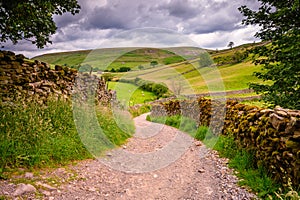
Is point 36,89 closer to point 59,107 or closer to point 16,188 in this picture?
point 59,107

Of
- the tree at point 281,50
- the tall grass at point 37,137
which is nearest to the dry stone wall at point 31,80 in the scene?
the tall grass at point 37,137

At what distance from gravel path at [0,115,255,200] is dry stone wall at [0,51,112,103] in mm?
3554

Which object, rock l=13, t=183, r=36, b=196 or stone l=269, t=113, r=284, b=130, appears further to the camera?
stone l=269, t=113, r=284, b=130

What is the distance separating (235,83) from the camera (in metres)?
69.1

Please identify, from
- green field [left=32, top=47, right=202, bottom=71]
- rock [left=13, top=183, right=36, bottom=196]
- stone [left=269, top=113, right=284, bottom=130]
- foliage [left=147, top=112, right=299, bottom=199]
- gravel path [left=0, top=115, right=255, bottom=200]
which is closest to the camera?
rock [left=13, top=183, right=36, bottom=196]

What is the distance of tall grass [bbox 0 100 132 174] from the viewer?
5320 millimetres

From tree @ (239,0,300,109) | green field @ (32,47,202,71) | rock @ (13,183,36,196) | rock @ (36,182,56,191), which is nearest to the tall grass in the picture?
rock @ (13,183,36,196)

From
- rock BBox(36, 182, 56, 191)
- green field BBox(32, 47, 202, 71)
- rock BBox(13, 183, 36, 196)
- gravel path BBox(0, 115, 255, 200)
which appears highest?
green field BBox(32, 47, 202, 71)

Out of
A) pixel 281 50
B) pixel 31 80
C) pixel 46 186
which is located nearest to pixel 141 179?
pixel 46 186

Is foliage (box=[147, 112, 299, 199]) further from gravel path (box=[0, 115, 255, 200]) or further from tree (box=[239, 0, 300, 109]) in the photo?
tree (box=[239, 0, 300, 109])

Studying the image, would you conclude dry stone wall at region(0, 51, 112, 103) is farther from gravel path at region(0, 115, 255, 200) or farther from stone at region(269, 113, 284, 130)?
stone at region(269, 113, 284, 130)

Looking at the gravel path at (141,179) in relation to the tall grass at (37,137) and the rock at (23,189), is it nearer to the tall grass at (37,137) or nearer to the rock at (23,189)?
the rock at (23,189)

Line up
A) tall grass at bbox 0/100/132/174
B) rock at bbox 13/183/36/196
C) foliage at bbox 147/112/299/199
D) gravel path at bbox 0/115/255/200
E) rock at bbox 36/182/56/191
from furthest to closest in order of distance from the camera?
tall grass at bbox 0/100/132/174, gravel path at bbox 0/115/255/200, rock at bbox 36/182/56/191, foliage at bbox 147/112/299/199, rock at bbox 13/183/36/196

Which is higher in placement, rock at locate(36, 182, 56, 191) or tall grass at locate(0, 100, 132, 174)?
tall grass at locate(0, 100, 132, 174)
